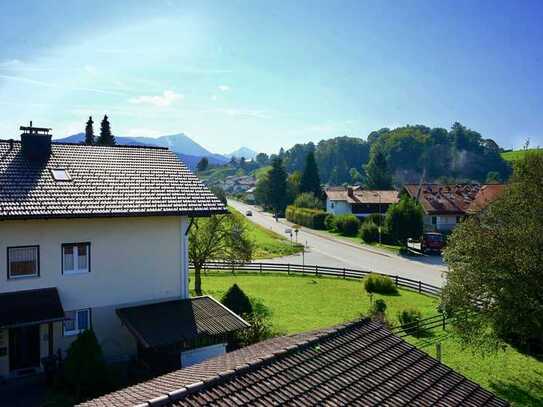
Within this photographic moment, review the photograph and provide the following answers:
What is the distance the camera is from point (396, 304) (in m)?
27.4

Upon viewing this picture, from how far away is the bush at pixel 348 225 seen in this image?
61812mm

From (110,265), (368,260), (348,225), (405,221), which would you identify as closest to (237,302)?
(110,265)

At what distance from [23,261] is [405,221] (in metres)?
40.8

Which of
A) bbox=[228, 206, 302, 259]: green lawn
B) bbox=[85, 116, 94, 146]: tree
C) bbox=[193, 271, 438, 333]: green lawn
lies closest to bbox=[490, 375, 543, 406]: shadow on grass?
bbox=[193, 271, 438, 333]: green lawn

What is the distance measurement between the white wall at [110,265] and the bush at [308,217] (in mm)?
52670

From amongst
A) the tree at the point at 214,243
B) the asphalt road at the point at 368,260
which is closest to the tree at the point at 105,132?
the asphalt road at the point at 368,260

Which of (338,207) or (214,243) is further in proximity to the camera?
(338,207)

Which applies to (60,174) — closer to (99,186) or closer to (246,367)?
(99,186)

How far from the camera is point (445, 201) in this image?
60281 mm

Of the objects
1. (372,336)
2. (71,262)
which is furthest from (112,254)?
(372,336)

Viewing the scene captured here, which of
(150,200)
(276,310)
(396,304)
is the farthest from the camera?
(396,304)

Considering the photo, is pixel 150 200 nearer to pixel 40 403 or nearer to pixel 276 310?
pixel 40 403

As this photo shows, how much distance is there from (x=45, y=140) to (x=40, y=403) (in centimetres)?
953

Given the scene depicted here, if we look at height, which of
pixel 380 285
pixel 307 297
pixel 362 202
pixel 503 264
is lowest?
pixel 307 297
